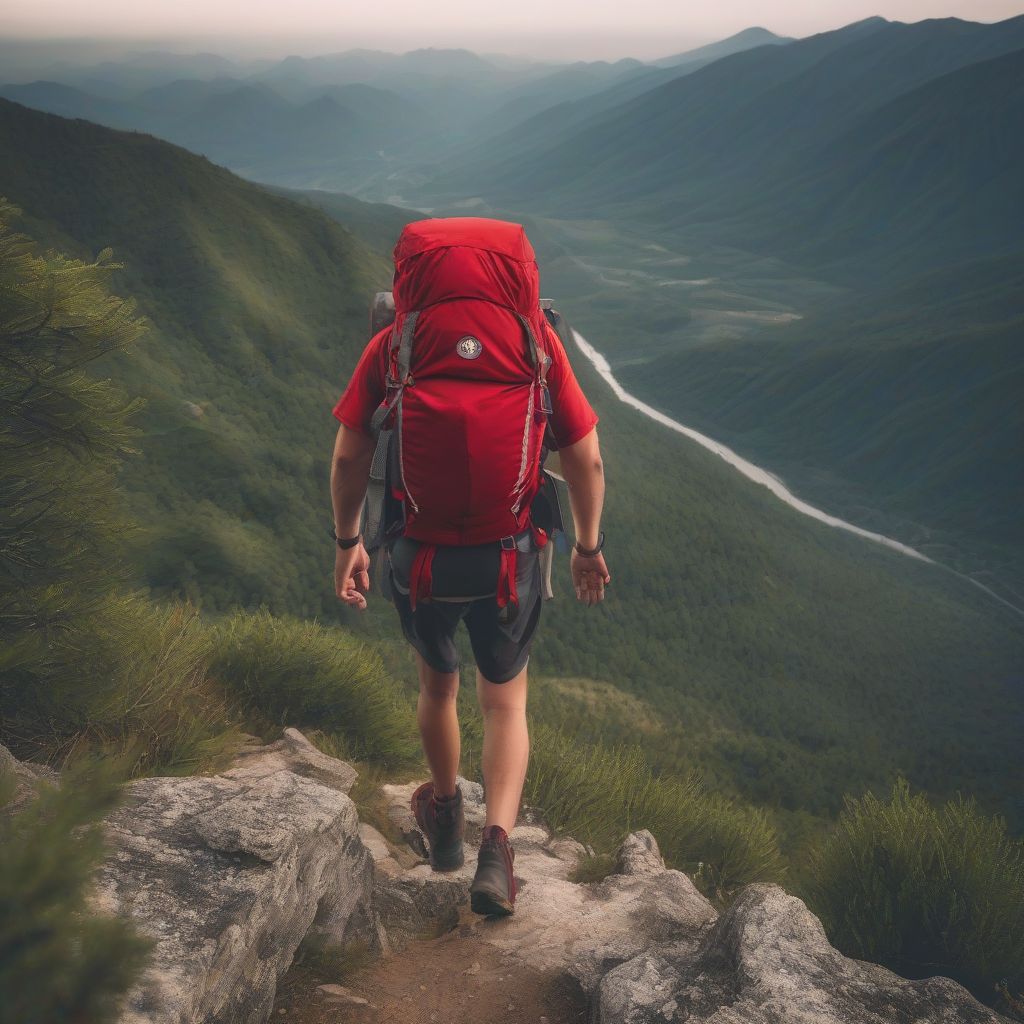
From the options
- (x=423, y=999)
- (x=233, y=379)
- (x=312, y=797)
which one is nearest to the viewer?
(x=423, y=999)

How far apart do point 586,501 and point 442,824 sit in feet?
6.21

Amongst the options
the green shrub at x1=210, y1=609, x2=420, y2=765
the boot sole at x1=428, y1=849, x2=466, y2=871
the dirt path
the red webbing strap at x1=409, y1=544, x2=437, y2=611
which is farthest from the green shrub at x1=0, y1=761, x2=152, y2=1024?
the green shrub at x1=210, y1=609, x2=420, y2=765

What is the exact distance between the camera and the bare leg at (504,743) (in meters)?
4.08

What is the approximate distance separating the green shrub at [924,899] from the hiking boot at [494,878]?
12.9ft

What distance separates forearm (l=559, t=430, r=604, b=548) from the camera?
3.81 meters

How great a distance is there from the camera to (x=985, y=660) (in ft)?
308

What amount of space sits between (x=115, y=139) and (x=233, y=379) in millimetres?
32146

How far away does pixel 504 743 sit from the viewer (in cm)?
414

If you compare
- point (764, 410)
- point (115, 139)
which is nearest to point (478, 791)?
point (115, 139)

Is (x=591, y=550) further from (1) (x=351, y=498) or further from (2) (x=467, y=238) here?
(2) (x=467, y=238)

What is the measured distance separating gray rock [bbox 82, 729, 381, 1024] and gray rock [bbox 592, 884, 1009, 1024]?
1278 mm

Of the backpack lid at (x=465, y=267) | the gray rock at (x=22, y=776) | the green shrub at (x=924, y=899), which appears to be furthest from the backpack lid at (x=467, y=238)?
the green shrub at (x=924, y=899)

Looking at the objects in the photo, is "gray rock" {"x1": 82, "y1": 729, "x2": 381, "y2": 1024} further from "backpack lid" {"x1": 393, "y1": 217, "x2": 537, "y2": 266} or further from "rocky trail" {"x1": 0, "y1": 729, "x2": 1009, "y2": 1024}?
"backpack lid" {"x1": 393, "y1": 217, "x2": 537, "y2": 266}

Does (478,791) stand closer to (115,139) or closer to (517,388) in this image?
(517,388)
